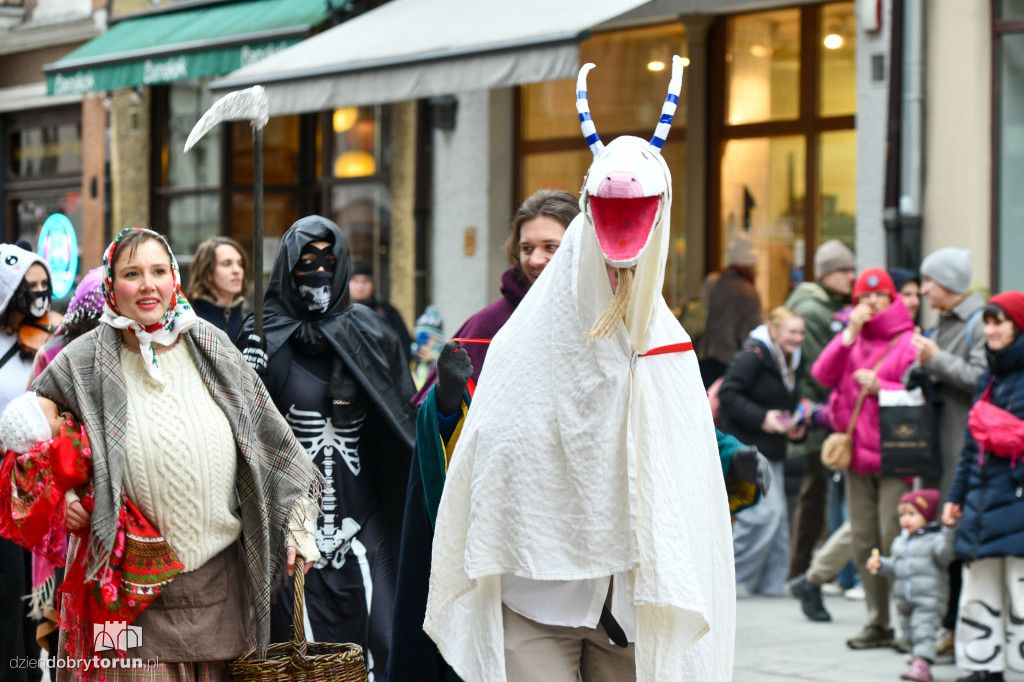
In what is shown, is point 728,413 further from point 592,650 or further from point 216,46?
point 216,46

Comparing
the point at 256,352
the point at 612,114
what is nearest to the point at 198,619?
the point at 256,352

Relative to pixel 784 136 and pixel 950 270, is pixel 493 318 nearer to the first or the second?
pixel 950 270

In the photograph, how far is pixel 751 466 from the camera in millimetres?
3666

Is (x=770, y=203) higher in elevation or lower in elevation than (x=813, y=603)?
higher

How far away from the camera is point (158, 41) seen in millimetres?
14984

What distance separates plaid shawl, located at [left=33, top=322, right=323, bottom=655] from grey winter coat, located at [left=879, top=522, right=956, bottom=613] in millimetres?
3745

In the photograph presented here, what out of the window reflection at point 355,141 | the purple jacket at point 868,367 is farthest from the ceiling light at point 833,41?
the window reflection at point 355,141

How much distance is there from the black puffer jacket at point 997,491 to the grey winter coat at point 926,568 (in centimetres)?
23

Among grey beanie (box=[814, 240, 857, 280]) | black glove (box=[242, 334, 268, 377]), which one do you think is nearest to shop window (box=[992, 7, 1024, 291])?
grey beanie (box=[814, 240, 857, 280])

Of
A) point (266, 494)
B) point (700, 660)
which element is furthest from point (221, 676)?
point (700, 660)

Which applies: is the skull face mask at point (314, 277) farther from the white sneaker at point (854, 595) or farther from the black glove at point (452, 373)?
the white sneaker at point (854, 595)

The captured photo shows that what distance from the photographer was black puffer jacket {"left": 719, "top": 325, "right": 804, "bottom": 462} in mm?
9055

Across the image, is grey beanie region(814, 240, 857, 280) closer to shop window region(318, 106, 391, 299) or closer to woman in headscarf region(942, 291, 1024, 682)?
woman in headscarf region(942, 291, 1024, 682)

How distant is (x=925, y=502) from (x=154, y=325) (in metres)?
4.58
